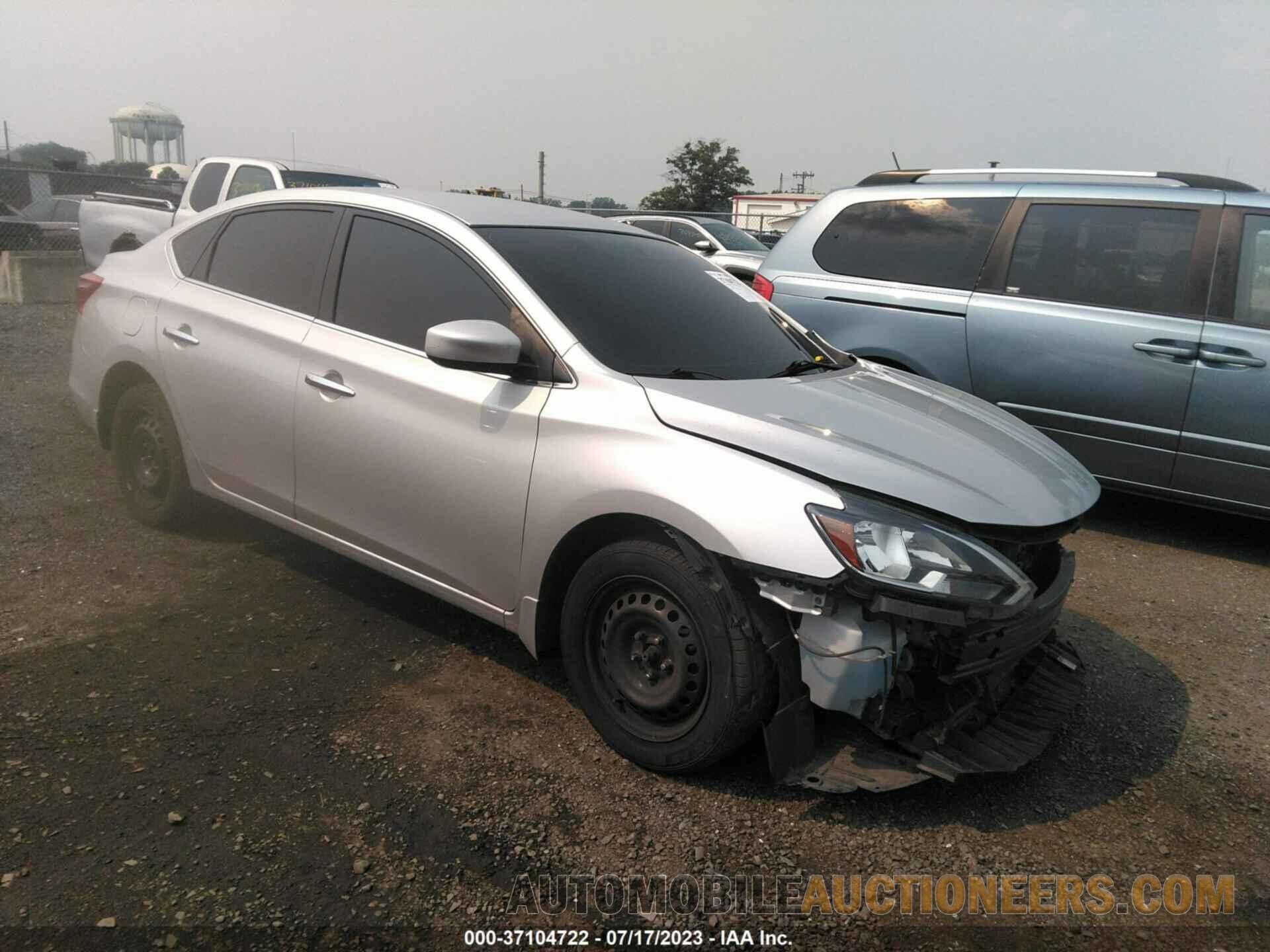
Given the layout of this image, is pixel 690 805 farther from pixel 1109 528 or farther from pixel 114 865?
pixel 1109 528

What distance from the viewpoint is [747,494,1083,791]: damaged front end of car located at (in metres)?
2.54

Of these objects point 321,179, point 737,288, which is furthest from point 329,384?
point 321,179

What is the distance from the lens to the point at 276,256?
4.07m

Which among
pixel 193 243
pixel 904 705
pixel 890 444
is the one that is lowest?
pixel 904 705

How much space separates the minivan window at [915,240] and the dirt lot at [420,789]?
8.09 ft

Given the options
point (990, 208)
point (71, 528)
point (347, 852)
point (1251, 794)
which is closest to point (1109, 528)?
point (990, 208)

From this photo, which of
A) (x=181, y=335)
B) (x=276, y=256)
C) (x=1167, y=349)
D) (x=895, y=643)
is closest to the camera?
(x=895, y=643)

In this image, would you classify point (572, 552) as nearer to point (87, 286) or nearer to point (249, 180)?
point (87, 286)

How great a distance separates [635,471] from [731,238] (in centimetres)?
1271

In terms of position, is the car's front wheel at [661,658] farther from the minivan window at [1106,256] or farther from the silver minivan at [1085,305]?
the minivan window at [1106,256]

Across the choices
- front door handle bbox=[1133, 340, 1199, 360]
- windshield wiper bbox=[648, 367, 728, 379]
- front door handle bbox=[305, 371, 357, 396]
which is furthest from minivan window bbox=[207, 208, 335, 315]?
front door handle bbox=[1133, 340, 1199, 360]

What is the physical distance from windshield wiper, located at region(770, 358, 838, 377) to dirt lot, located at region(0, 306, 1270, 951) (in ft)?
4.41

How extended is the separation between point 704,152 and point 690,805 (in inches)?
2320

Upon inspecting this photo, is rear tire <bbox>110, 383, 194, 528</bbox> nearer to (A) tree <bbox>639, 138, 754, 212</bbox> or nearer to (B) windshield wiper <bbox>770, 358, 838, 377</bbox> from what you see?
(B) windshield wiper <bbox>770, 358, 838, 377</bbox>
